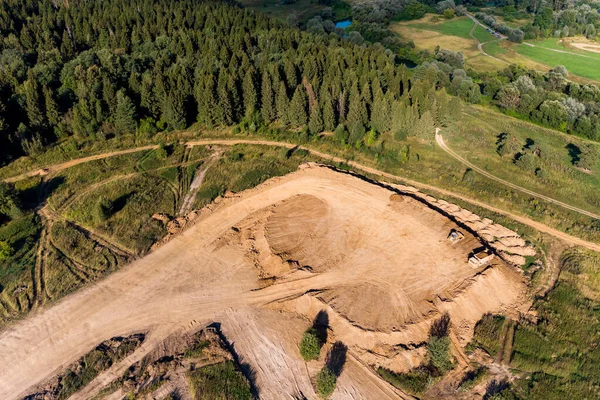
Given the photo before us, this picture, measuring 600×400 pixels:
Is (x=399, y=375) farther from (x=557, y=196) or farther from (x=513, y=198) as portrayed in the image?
(x=557, y=196)

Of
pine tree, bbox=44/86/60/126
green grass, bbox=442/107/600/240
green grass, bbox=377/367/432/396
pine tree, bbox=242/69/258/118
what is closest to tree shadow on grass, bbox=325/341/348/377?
green grass, bbox=377/367/432/396

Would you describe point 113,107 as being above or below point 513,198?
above

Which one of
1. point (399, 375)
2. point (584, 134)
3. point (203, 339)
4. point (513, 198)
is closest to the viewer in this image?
point (399, 375)

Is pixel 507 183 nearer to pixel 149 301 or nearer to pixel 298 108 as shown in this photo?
pixel 298 108

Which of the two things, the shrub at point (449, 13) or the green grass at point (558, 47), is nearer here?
the green grass at point (558, 47)

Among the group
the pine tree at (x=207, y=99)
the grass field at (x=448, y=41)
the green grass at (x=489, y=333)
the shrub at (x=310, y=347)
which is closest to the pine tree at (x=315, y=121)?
the pine tree at (x=207, y=99)

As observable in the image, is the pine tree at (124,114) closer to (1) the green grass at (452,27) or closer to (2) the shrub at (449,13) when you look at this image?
(1) the green grass at (452,27)

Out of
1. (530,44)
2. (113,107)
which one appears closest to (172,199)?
(113,107)

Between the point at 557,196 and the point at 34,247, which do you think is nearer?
A: the point at 34,247
